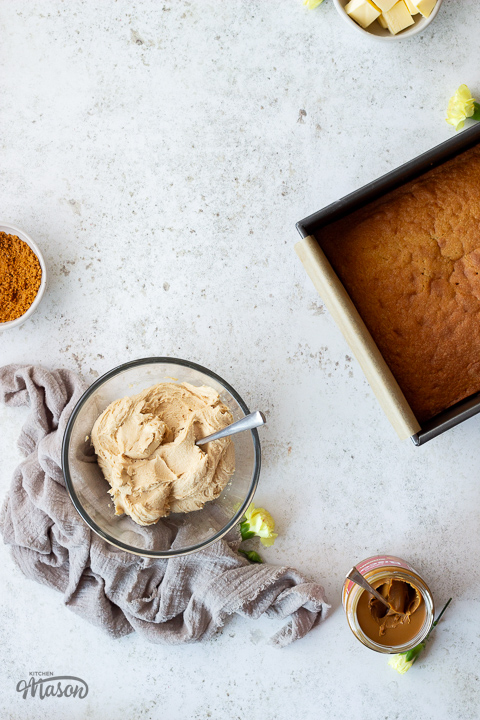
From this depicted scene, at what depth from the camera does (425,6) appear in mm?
1531

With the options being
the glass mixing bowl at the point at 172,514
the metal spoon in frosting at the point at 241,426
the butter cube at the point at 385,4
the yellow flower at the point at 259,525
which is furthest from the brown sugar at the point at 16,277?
the butter cube at the point at 385,4

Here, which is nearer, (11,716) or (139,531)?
(139,531)

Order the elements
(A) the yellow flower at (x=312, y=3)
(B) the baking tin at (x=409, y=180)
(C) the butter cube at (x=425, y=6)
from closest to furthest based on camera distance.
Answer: (B) the baking tin at (x=409, y=180), (C) the butter cube at (x=425, y=6), (A) the yellow flower at (x=312, y=3)

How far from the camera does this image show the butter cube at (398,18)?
156 cm

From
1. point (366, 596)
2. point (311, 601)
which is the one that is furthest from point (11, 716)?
point (366, 596)

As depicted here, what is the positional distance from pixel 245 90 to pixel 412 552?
1.46 meters

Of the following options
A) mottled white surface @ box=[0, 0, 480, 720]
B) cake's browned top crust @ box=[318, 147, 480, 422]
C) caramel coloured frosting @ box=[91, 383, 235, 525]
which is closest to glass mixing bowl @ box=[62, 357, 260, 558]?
caramel coloured frosting @ box=[91, 383, 235, 525]

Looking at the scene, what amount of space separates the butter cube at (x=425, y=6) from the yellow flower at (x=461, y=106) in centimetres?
22

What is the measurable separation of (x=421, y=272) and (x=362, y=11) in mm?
743

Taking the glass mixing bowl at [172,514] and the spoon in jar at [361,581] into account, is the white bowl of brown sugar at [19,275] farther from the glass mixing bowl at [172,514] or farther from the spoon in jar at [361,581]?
the spoon in jar at [361,581]

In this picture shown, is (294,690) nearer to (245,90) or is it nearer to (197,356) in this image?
(197,356)

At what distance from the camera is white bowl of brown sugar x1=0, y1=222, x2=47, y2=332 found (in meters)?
1.61

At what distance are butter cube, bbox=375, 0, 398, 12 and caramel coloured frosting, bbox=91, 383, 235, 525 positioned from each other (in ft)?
3.74

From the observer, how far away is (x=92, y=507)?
4.90 feet
